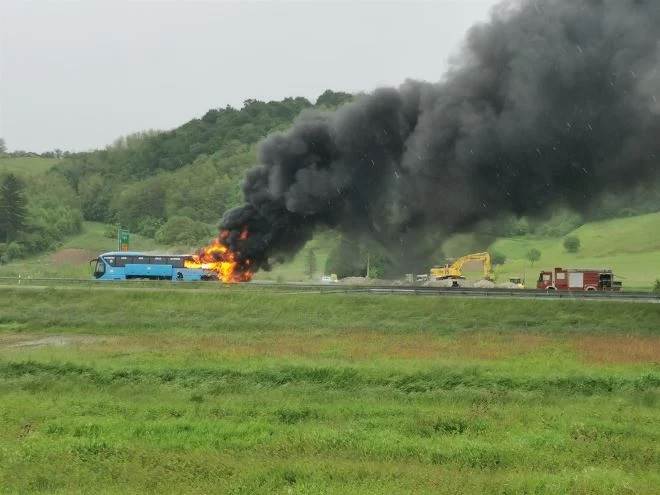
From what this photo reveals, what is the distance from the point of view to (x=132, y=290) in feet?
152

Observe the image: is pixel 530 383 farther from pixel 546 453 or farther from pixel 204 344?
pixel 204 344

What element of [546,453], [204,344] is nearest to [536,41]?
[204,344]

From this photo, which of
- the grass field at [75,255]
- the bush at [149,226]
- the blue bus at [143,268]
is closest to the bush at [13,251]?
the grass field at [75,255]

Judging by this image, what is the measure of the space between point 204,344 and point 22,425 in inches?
541

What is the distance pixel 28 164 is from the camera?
604ft

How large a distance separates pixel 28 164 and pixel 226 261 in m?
150

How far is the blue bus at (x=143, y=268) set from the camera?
222ft

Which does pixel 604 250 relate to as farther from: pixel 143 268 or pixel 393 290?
pixel 393 290

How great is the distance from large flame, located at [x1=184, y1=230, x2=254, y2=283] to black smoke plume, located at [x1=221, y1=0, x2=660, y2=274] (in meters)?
0.85

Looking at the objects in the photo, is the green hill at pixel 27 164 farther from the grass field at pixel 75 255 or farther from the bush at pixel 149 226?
the bush at pixel 149 226

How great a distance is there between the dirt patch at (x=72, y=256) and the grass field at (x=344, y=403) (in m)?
75.6

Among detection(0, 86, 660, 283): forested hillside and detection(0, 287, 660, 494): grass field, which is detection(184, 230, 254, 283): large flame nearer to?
detection(0, 86, 660, 283): forested hillside

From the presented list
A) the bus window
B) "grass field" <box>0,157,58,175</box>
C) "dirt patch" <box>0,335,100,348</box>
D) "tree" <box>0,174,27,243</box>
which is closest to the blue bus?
the bus window

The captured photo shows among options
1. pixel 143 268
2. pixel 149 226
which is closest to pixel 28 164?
pixel 149 226
